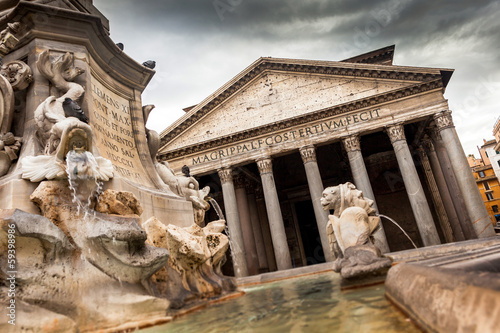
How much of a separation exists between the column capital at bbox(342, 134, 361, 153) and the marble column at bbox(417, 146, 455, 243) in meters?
6.32

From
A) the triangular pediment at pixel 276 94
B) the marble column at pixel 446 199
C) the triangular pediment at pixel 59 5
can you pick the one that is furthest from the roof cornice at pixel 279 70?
the triangular pediment at pixel 59 5

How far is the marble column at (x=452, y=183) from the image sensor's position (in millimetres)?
16391

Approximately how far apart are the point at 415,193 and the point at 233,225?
28.8ft

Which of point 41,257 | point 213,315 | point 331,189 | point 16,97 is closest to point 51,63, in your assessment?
point 16,97

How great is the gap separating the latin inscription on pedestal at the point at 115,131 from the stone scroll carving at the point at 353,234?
247 cm

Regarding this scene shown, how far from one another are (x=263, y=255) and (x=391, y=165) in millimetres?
10542

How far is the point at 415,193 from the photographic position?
15.4m

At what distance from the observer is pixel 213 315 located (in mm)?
2691

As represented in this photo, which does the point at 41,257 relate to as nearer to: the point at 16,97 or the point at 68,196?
the point at 68,196

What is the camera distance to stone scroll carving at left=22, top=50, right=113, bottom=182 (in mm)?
2977

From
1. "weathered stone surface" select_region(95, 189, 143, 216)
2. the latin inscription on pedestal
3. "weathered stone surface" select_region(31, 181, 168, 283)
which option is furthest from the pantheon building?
"weathered stone surface" select_region(31, 181, 168, 283)

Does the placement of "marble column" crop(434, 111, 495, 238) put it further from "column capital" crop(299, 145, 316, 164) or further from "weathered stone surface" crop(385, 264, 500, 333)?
"weathered stone surface" crop(385, 264, 500, 333)

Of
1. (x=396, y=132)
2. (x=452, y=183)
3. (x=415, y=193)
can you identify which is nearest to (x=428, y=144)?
(x=452, y=183)

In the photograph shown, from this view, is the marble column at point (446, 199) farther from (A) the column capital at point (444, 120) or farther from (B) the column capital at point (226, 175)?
(B) the column capital at point (226, 175)
